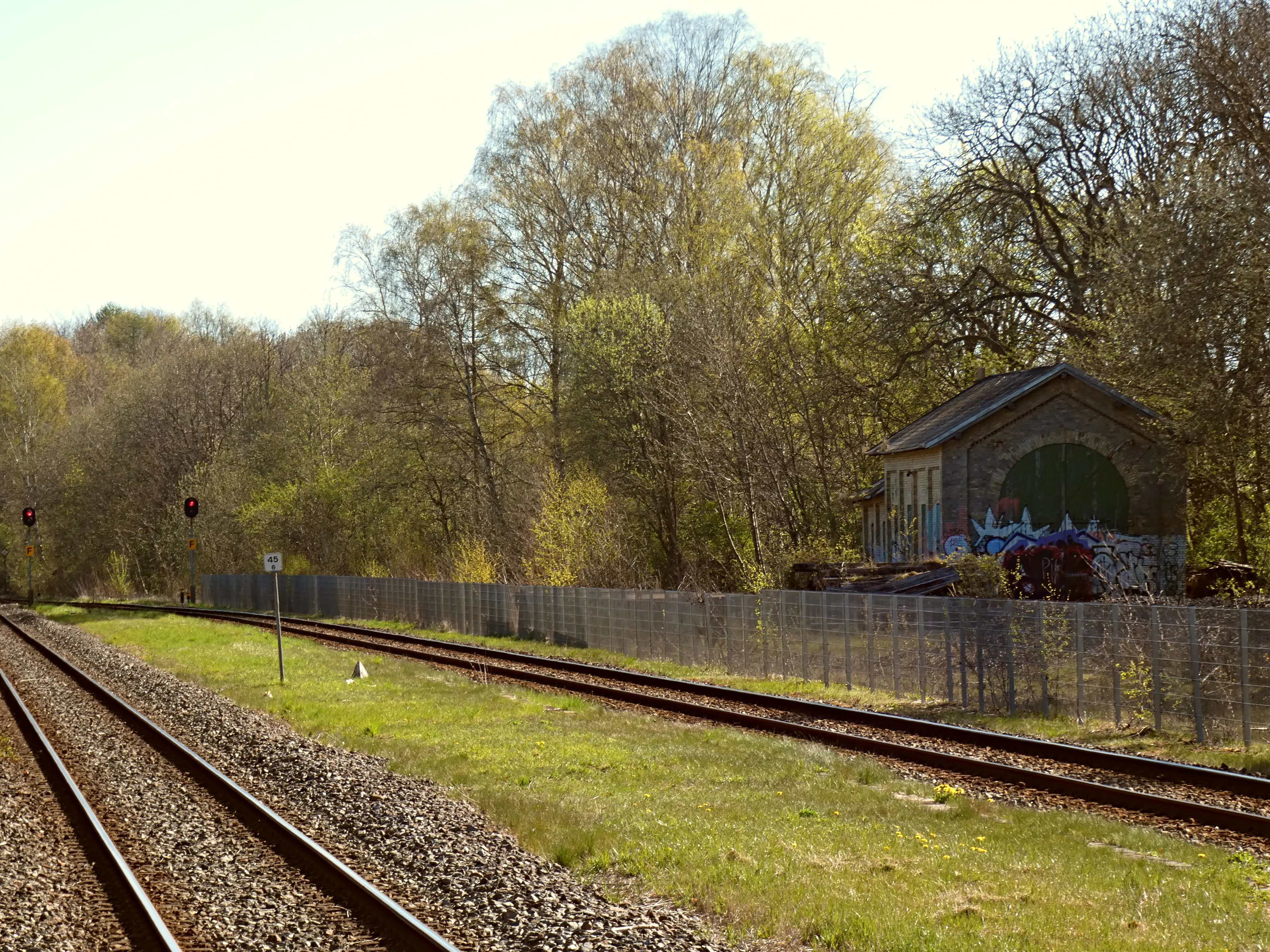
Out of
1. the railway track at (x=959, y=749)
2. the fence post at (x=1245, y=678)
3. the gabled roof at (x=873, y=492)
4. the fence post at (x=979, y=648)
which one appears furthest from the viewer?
the gabled roof at (x=873, y=492)

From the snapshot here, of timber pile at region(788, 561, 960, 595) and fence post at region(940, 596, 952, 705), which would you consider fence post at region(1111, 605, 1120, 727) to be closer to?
fence post at region(940, 596, 952, 705)

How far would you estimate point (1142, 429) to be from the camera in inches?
1078

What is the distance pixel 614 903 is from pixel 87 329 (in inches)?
4611

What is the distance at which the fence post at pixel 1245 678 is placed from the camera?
1423 centimetres

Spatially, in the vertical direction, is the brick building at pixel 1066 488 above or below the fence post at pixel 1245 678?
above

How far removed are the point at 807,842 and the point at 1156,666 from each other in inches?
281

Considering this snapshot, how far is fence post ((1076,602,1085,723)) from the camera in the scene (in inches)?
653

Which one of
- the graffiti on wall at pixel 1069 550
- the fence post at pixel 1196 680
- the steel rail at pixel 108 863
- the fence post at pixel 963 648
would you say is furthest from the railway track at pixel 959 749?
the graffiti on wall at pixel 1069 550

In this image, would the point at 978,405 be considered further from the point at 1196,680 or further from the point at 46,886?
the point at 46,886

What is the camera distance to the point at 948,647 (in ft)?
61.7

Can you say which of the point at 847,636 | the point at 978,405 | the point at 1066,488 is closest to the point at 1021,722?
the point at 847,636

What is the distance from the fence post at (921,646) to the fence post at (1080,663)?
9.30 feet

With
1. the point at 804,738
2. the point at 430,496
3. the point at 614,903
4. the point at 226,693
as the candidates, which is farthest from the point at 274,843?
the point at 430,496

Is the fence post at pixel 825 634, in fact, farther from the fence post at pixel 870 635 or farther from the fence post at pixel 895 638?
the fence post at pixel 895 638
